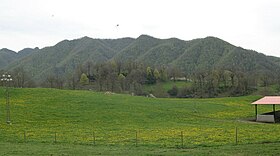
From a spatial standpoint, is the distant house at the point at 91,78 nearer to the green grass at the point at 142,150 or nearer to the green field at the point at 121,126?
the green field at the point at 121,126

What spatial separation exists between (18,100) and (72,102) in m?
10.1

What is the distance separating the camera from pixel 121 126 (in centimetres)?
4778

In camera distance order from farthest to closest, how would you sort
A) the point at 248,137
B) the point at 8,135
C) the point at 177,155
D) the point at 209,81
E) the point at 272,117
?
the point at 209,81, the point at 272,117, the point at 8,135, the point at 248,137, the point at 177,155

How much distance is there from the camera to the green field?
98.1 ft

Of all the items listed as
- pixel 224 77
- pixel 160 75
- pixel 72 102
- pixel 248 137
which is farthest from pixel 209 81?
pixel 248 137

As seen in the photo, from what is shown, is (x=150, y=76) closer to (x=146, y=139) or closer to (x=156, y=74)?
(x=156, y=74)

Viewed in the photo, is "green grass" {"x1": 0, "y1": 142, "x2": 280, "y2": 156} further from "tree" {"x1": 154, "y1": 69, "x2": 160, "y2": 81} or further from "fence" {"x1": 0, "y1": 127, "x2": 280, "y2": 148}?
"tree" {"x1": 154, "y1": 69, "x2": 160, "y2": 81}

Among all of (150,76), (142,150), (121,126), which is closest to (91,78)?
(150,76)

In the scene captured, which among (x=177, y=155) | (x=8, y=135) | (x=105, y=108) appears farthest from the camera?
(x=105, y=108)

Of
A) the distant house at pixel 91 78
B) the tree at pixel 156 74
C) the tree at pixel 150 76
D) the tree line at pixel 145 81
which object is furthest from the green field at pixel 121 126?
the distant house at pixel 91 78

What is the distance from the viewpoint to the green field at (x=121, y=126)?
29.9 m

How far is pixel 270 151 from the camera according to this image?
81.6 ft

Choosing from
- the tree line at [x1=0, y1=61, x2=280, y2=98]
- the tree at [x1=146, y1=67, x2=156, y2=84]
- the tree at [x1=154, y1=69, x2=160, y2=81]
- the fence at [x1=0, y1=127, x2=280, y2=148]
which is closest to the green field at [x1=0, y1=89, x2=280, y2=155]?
the fence at [x1=0, y1=127, x2=280, y2=148]

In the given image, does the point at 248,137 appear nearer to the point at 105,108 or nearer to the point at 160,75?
the point at 105,108
